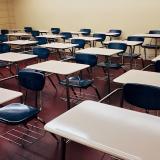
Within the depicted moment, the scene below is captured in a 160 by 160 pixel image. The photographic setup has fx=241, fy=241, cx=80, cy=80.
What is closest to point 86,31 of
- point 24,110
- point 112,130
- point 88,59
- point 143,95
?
point 88,59

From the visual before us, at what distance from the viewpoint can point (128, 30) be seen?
23.5ft

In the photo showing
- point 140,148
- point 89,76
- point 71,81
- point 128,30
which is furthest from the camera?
point 128,30

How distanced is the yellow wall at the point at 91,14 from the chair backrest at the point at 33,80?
4.98m

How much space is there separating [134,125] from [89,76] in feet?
12.2

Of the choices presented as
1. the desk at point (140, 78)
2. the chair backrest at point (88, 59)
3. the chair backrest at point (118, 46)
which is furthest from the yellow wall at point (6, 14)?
the desk at point (140, 78)

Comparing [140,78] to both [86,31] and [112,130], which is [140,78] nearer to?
[112,130]

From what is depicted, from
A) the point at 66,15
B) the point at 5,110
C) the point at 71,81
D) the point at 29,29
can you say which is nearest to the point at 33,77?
the point at 5,110

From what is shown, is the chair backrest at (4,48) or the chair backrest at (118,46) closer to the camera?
the chair backrest at (118,46)

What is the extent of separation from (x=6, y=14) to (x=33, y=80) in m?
7.84

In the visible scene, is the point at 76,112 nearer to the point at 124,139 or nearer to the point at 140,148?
the point at 124,139

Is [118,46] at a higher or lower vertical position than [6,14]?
lower

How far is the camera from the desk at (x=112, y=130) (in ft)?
4.25

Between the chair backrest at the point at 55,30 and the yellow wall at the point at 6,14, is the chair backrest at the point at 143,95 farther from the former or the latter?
the yellow wall at the point at 6,14

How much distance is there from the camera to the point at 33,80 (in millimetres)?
2686
